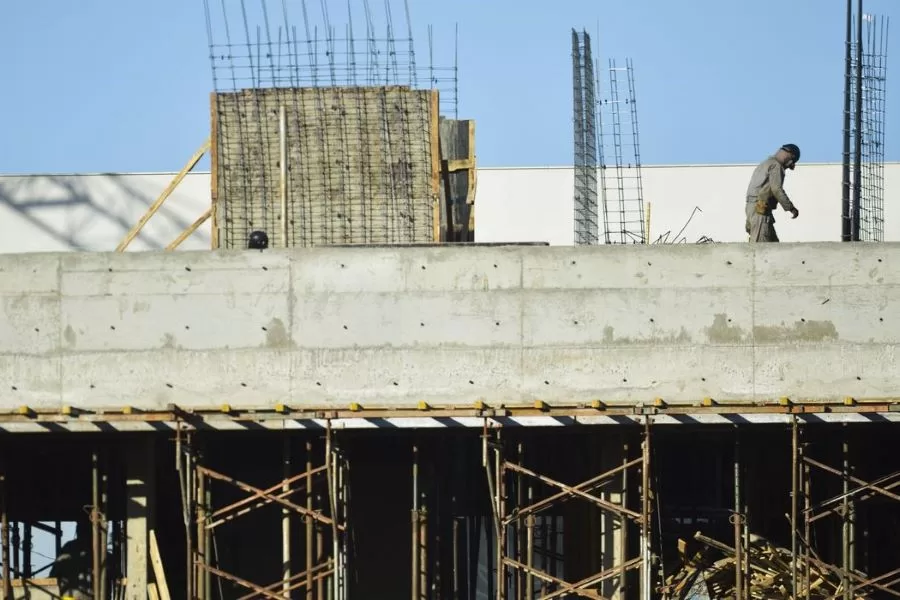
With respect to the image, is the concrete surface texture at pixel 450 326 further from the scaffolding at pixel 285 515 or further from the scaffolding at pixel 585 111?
the scaffolding at pixel 585 111

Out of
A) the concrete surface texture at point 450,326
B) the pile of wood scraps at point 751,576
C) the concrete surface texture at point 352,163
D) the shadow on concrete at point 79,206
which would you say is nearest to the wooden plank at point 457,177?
the concrete surface texture at point 352,163

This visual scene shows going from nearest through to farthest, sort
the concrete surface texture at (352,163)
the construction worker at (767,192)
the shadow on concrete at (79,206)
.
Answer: the construction worker at (767,192), the concrete surface texture at (352,163), the shadow on concrete at (79,206)

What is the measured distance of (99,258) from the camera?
1906 cm

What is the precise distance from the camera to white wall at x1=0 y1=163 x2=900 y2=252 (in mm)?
35281

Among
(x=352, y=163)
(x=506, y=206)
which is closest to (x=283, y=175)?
(x=352, y=163)

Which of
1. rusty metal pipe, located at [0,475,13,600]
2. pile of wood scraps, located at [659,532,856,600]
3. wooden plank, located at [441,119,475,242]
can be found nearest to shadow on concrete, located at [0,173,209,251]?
wooden plank, located at [441,119,475,242]

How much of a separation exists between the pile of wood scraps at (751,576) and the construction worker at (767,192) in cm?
407

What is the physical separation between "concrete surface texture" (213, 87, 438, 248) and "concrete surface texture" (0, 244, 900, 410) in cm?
338

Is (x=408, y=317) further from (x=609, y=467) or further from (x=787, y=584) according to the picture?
(x=787, y=584)

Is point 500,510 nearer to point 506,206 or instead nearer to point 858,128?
point 858,128

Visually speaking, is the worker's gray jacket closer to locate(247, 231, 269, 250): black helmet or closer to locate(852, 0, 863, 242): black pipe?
locate(852, 0, 863, 242): black pipe

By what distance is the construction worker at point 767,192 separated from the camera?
20094mm

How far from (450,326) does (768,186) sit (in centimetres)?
475

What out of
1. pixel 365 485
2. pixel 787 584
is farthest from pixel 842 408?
pixel 365 485
